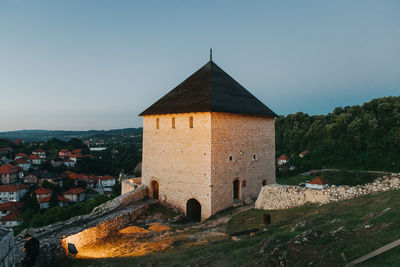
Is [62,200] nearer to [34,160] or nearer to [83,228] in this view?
[34,160]

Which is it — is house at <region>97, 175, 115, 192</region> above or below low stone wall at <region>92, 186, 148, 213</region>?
below

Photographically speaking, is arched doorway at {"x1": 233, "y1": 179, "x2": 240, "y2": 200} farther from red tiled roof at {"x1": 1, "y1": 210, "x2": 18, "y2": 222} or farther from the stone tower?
red tiled roof at {"x1": 1, "y1": 210, "x2": 18, "y2": 222}

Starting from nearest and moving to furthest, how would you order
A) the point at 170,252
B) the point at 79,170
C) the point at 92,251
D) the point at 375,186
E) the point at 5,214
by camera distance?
the point at 170,252, the point at 375,186, the point at 92,251, the point at 5,214, the point at 79,170

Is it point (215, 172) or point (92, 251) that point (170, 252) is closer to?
point (92, 251)

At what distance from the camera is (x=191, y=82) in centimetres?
1903

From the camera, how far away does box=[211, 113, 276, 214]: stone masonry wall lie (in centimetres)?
1555

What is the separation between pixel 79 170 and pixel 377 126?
78.0 meters

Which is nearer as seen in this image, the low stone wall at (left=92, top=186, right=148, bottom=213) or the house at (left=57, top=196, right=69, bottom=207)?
the low stone wall at (left=92, top=186, right=148, bottom=213)

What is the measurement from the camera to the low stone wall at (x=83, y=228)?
9573 millimetres

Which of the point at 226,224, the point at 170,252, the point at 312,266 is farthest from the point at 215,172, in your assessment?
the point at 312,266

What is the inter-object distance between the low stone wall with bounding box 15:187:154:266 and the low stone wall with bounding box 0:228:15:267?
2965mm

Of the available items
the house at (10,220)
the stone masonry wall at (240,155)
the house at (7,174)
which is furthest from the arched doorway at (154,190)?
the house at (7,174)

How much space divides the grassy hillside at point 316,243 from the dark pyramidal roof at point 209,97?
776cm

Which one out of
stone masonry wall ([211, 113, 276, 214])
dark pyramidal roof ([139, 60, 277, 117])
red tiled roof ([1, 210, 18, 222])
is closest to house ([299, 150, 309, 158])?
stone masonry wall ([211, 113, 276, 214])
